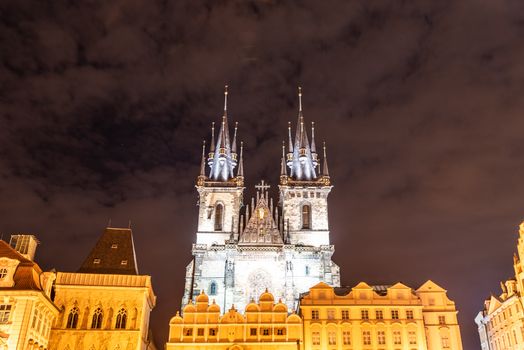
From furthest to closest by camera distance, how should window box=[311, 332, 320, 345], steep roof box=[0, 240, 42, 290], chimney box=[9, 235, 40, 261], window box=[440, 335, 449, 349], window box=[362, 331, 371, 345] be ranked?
1. chimney box=[9, 235, 40, 261]
2. window box=[440, 335, 449, 349]
3. window box=[362, 331, 371, 345]
4. window box=[311, 332, 320, 345]
5. steep roof box=[0, 240, 42, 290]

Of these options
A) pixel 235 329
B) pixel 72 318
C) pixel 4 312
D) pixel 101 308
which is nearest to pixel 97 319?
pixel 101 308

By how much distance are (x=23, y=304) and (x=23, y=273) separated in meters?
3.07

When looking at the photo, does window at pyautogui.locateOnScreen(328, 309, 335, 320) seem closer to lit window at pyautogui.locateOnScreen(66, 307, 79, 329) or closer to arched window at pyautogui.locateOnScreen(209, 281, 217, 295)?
arched window at pyautogui.locateOnScreen(209, 281, 217, 295)

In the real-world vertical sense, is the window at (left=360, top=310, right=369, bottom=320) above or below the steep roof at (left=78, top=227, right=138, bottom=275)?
below

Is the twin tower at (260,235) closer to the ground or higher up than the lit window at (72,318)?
higher up

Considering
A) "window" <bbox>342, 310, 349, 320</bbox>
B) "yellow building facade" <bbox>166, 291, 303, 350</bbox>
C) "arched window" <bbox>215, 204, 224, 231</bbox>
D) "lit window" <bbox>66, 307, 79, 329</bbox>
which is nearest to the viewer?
"lit window" <bbox>66, 307, 79, 329</bbox>

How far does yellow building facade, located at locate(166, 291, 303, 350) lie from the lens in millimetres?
48562

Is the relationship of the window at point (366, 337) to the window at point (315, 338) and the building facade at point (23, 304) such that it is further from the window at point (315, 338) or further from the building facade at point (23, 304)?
the building facade at point (23, 304)

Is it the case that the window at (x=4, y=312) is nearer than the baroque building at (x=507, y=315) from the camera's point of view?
Yes

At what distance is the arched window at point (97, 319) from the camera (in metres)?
47.5

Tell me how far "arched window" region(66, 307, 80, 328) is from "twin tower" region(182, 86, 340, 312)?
21.6 metres

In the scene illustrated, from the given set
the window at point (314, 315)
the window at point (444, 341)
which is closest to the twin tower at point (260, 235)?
the window at point (314, 315)

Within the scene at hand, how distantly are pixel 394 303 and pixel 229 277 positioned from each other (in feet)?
78.4

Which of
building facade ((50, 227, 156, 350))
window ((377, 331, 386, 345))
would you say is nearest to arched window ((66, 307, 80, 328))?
building facade ((50, 227, 156, 350))
